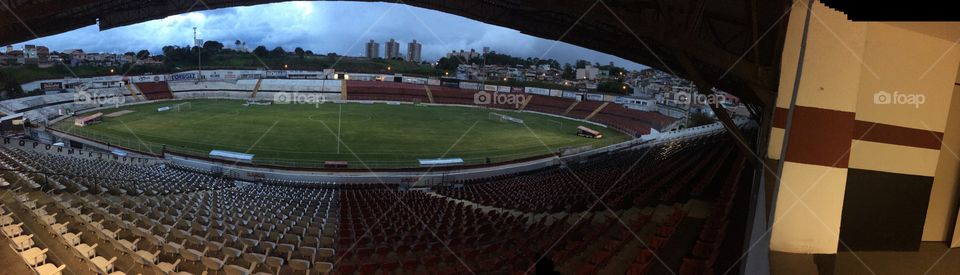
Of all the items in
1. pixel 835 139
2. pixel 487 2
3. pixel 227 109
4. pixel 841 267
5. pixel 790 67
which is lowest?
pixel 227 109

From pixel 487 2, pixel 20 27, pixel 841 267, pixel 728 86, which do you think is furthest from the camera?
pixel 487 2

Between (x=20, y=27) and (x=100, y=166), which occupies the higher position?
(x=20, y=27)

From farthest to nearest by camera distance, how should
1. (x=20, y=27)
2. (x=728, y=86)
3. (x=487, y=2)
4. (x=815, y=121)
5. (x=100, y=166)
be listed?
1. (x=100, y=166)
2. (x=487, y=2)
3. (x=20, y=27)
4. (x=728, y=86)
5. (x=815, y=121)

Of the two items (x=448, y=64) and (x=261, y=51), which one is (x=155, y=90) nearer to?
(x=261, y=51)

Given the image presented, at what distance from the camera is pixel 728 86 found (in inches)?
355

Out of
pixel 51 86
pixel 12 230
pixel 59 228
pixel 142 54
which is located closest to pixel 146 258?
pixel 59 228

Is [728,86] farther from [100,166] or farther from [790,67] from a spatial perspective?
[100,166]

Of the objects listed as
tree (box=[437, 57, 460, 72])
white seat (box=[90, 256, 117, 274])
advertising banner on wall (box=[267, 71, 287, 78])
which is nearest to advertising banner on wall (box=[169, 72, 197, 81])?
advertising banner on wall (box=[267, 71, 287, 78])

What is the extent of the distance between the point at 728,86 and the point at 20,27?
15.8 meters

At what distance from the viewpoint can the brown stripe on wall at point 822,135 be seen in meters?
3.85

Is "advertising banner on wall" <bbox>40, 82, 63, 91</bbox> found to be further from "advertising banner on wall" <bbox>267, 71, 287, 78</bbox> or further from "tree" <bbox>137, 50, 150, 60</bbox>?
"tree" <bbox>137, 50, 150, 60</bbox>

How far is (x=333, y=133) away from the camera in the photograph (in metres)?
33.0

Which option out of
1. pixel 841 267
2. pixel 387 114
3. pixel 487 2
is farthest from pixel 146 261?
pixel 387 114

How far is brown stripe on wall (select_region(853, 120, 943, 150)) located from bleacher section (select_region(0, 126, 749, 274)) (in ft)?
6.10
